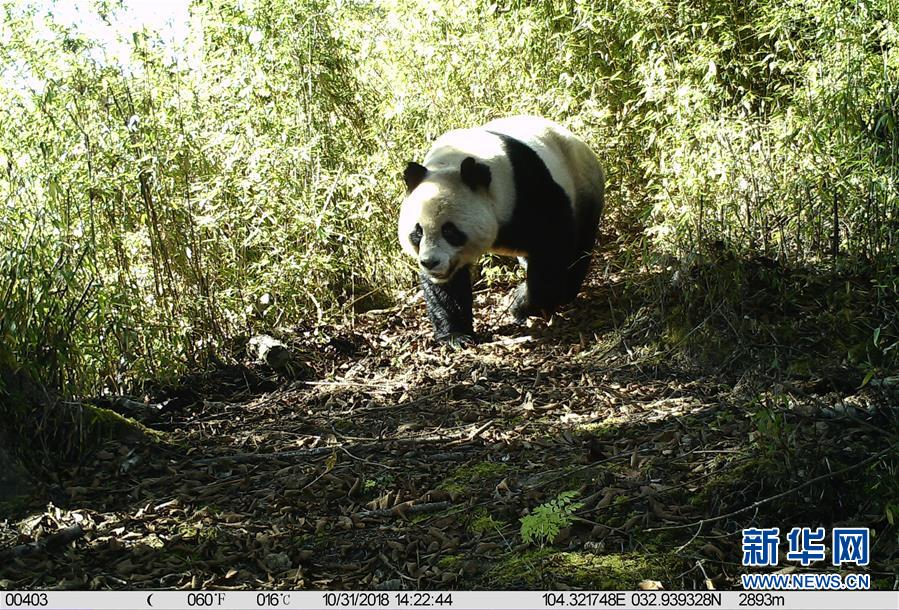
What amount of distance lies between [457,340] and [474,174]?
3.92ft

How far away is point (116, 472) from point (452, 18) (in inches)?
196

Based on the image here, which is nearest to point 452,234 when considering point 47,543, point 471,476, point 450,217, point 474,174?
point 450,217

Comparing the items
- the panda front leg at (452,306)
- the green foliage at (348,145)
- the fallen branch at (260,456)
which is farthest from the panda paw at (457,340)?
the fallen branch at (260,456)

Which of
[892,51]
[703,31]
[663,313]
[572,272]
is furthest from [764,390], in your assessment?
[703,31]

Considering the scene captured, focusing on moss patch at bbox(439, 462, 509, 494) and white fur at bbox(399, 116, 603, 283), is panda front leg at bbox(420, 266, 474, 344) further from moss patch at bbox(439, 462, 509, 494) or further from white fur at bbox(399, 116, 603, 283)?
moss patch at bbox(439, 462, 509, 494)

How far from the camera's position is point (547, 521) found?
3.24 meters

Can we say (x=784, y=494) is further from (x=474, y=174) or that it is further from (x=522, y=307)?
(x=522, y=307)

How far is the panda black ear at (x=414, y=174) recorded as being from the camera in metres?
6.38

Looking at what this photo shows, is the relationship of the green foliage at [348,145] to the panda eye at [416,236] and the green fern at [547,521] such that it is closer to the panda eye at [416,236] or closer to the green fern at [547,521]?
the panda eye at [416,236]

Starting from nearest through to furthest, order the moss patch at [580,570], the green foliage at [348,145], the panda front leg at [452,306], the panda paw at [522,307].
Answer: the moss patch at [580,570], the green foliage at [348,145], the panda front leg at [452,306], the panda paw at [522,307]

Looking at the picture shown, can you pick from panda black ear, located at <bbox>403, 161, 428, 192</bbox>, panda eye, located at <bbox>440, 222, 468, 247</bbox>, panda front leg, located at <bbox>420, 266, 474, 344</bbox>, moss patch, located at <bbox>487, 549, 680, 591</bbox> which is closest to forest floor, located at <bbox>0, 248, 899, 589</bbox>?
moss patch, located at <bbox>487, 549, 680, 591</bbox>

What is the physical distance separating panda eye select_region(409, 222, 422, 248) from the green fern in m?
3.30

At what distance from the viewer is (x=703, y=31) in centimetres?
654

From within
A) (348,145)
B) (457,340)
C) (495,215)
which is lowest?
(457,340)
